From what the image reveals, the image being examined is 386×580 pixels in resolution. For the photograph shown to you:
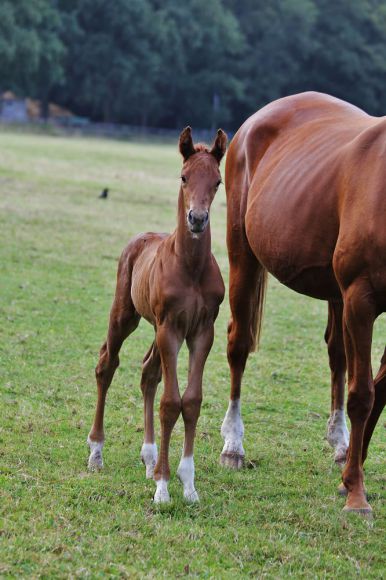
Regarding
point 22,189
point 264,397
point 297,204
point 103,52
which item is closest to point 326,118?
point 297,204

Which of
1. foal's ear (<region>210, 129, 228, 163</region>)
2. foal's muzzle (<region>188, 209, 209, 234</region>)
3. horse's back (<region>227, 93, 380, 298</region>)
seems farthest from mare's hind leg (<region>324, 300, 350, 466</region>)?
foal's muzzle (<region>188, 209, 209, 234</region>)

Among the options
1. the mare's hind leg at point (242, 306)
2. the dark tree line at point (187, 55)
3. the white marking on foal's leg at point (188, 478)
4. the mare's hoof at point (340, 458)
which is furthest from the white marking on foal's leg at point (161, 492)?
the dark tree line at point (187, 55)

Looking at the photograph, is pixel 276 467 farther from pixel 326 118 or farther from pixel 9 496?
pixel 326 118

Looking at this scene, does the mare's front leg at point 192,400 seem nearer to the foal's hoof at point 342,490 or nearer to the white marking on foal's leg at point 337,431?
the foal's hoof at point 342,490

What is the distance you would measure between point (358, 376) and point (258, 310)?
1.59m

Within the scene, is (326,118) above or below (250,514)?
above

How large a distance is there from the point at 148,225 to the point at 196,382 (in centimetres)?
1163

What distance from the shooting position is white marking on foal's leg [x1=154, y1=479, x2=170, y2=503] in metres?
4.65

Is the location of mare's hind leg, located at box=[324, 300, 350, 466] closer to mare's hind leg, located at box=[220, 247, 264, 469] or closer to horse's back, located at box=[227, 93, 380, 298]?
mare's hind leg, located at box=[220, 247, 264, 469]

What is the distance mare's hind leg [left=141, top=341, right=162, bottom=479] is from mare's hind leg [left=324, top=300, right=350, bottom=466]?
4.14 ft

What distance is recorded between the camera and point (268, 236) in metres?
5.62

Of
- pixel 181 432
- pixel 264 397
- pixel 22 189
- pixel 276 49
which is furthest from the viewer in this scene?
pixel 276 49

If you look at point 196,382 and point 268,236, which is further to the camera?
point 268,236

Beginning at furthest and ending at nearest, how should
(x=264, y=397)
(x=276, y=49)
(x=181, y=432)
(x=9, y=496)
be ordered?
(x=276, y=49)
(x=264, y=397)
(x=181, y=432)
(x=9, y=496)
